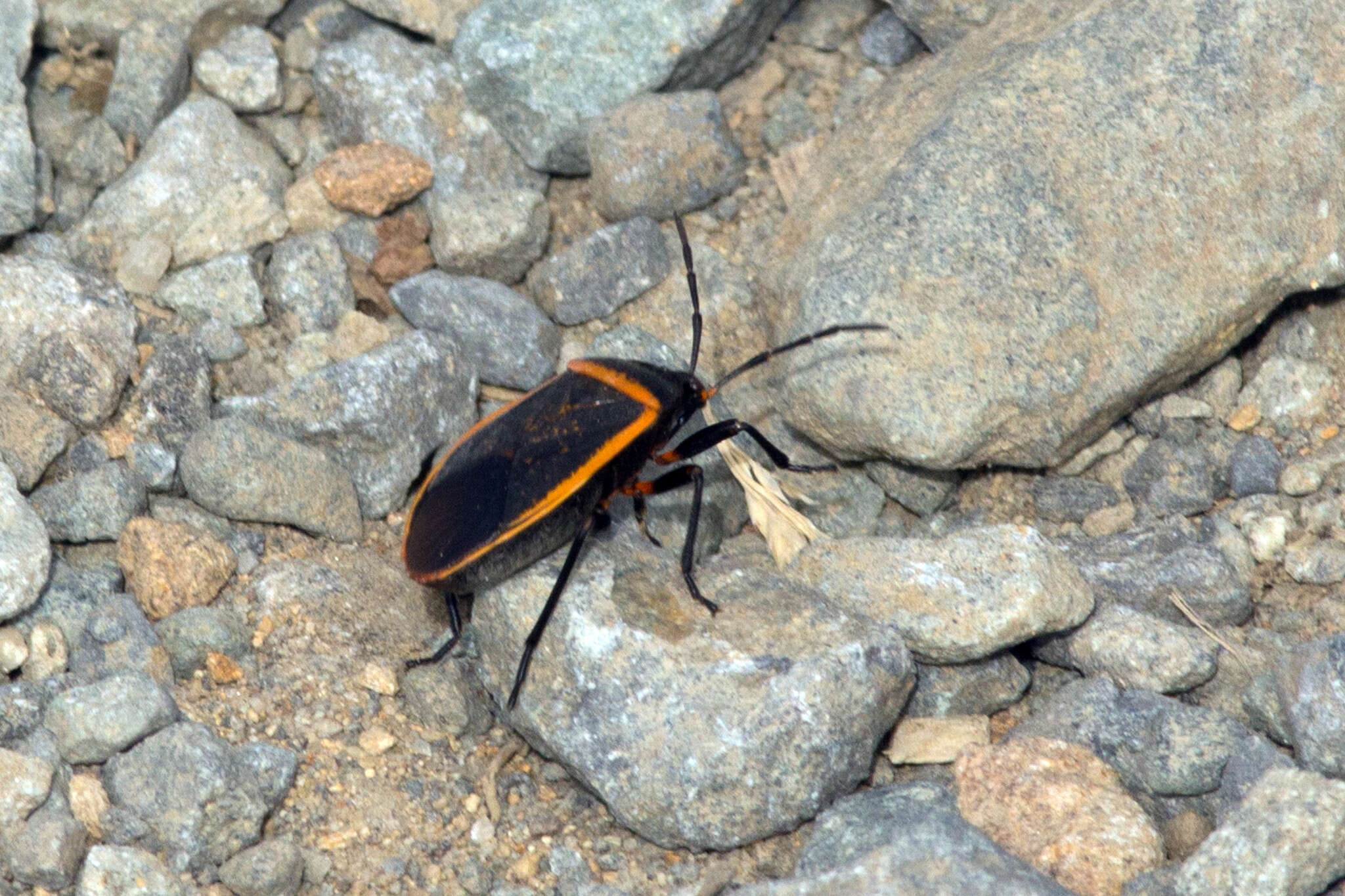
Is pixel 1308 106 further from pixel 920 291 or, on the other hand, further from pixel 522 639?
pixel 522 639

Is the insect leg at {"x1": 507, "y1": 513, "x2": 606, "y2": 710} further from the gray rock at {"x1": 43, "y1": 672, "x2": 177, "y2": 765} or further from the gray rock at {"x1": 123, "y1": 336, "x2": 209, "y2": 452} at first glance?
the gray rock at {"x1": 123, "y1": 336, "x2": 209, "y2": 452}

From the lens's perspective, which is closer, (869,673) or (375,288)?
(869,673)

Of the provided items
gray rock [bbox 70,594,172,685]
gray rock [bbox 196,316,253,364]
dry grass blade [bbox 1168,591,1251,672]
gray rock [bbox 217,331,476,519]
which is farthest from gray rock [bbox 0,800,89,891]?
dry grass blade [bbox 1168,591,1251,672]

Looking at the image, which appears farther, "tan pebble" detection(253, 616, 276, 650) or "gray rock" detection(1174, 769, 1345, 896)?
"tan pebble" detection(253, 616, 276, 650)

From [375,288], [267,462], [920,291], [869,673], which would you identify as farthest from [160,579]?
[920,291]

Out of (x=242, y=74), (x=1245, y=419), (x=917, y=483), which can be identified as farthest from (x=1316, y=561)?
(x=242, y=74)

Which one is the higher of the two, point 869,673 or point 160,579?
point 869,673

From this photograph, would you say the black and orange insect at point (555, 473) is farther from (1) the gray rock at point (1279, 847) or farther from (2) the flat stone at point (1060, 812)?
(1) the gray rock at point (1279, 847)
